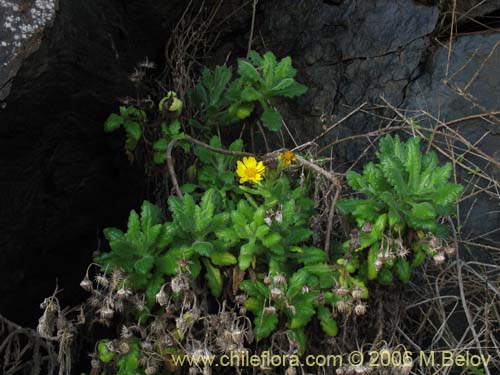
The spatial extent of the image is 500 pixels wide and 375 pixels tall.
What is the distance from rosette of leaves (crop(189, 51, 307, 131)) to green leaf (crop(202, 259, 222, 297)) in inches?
36.5

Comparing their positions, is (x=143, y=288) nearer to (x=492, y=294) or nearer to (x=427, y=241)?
(x=427, y=241)

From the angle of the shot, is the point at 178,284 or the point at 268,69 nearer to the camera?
the point at 178,284

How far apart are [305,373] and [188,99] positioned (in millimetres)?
1530

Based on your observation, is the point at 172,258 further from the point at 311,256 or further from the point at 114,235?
the point at 311,256

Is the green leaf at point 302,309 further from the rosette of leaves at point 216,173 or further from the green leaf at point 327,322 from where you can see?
the rosette of leaves at point 216,173

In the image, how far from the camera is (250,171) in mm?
3055

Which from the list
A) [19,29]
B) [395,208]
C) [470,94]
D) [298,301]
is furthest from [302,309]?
[470,94]

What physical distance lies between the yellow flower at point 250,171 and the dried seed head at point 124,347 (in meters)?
0.81

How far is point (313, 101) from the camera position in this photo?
152 inches

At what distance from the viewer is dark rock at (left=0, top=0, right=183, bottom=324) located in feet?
8.86

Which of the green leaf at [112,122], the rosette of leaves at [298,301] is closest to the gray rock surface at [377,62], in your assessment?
the green leaf at [112,122]

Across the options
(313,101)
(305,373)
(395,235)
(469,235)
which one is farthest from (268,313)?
(313,101)

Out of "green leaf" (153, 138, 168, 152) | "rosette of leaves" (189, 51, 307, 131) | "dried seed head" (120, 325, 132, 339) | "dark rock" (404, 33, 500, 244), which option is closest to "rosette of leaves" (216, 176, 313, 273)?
"dried seed head" (120, 325, 132, 339)

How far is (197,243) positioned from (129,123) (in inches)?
29.8
